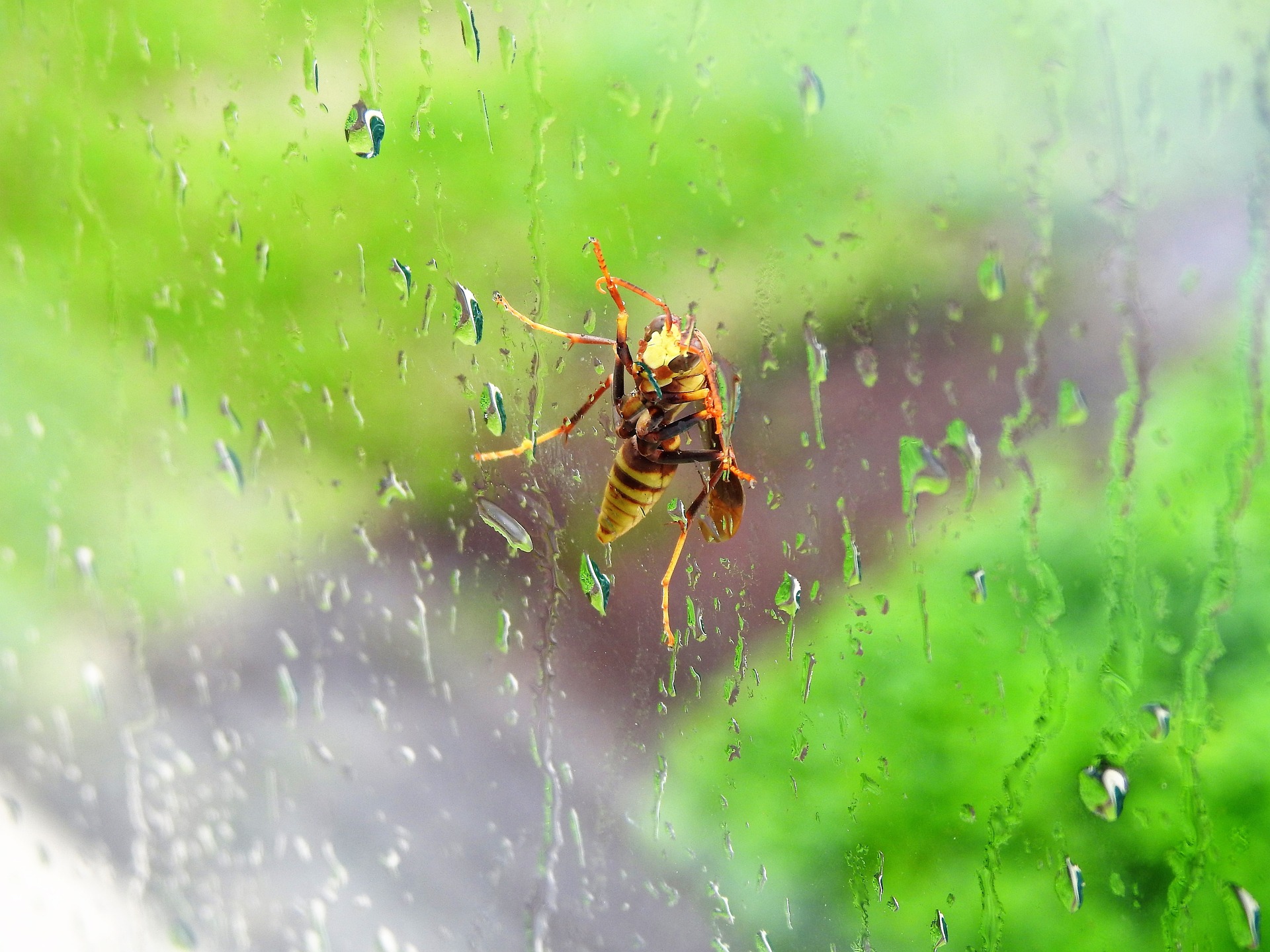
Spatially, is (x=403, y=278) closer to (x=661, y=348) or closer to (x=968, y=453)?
(x=661, y=348)

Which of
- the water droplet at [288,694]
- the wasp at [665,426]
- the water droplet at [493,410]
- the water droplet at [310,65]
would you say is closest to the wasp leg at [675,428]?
the wasp at [665,426]

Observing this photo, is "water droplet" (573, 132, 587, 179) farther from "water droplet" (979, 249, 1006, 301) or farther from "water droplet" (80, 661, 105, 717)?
"water droplet" (80, 661, 105, 717)

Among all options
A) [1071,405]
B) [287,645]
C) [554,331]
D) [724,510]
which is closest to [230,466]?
[287,645]

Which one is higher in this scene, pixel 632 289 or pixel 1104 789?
pixel 632 289

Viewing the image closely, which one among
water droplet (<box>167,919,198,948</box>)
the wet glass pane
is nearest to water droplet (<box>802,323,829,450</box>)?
the wet glass pane

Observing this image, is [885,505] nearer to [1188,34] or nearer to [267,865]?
[1188,34]

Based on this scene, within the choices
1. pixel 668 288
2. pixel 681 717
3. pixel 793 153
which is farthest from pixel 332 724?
pixel 793 153
